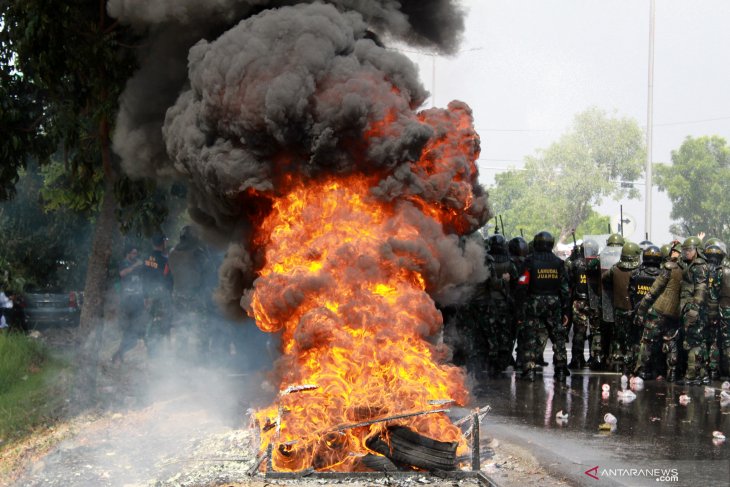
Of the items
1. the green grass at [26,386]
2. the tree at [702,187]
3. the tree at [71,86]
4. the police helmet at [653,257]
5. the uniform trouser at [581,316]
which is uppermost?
the tree at [702,187]

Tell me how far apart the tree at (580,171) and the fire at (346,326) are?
116 feet

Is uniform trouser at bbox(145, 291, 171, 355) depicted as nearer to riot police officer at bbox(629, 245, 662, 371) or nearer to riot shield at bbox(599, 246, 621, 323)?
riot shield at bbox(599, 246, 621, 323)

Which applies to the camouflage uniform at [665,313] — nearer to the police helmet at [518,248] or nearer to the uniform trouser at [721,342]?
the uniform trouser at [721,342]

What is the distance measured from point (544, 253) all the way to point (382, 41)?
15.0ft

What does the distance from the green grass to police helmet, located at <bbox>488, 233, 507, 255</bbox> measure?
22.1ft

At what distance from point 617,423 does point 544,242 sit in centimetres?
412

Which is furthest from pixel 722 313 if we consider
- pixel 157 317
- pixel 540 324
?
pixel 157 317

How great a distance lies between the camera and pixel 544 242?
12336mm

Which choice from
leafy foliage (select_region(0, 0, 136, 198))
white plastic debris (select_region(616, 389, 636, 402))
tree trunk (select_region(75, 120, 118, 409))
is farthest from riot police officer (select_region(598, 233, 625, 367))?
leafy foliage (select_region(0, 0, 136, 198))

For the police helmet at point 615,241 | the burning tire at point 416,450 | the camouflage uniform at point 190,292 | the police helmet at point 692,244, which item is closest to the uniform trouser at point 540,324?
the police helmet at point 692,244

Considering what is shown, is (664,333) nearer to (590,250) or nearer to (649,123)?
(590,250)

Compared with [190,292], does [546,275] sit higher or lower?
higher

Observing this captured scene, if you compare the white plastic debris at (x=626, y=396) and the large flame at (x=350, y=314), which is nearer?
the large flame at (x=350, y=314)

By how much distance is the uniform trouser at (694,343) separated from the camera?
449 inches
